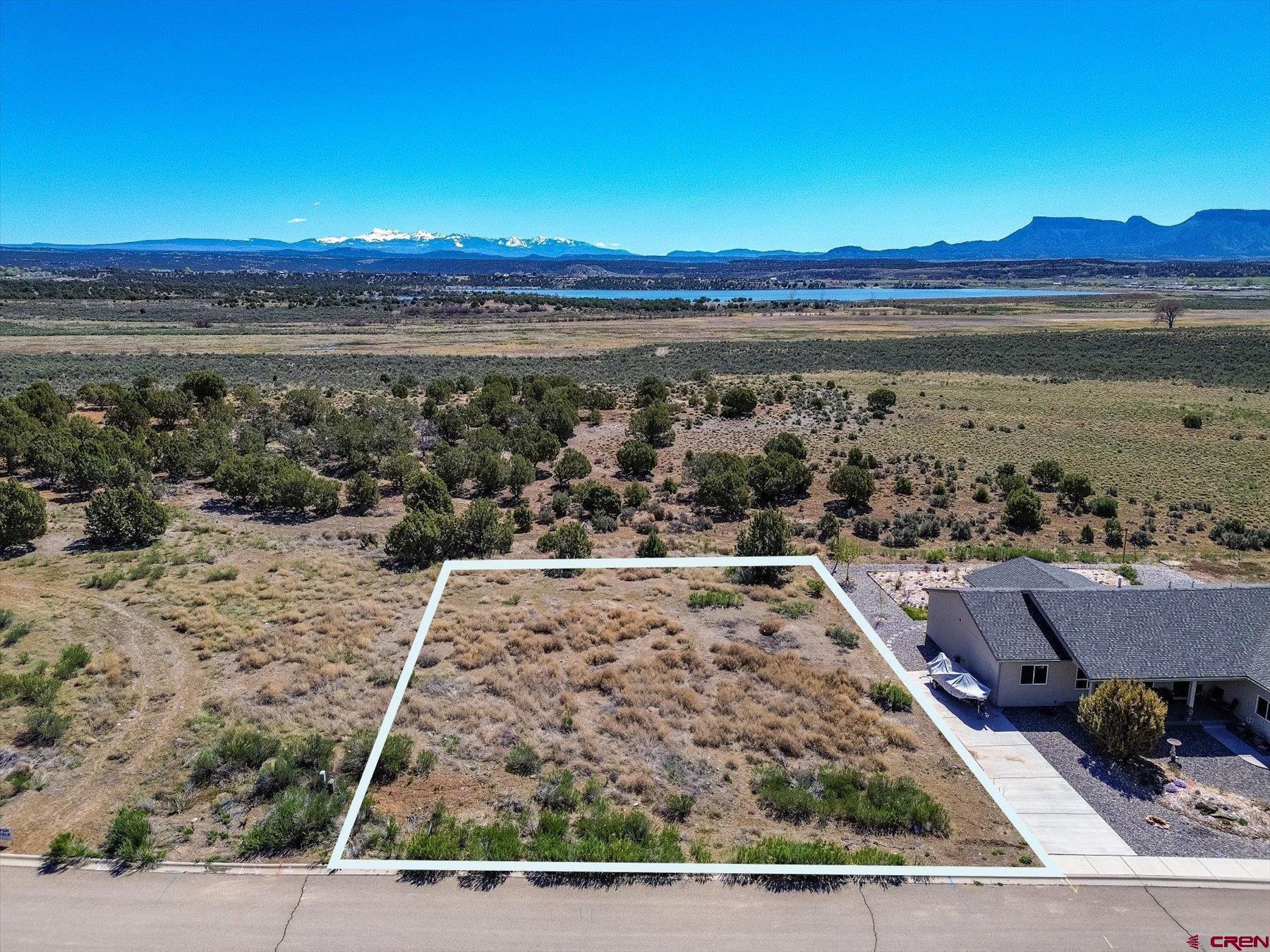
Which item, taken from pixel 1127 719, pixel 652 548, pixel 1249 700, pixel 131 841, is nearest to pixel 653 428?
pixel 652 548

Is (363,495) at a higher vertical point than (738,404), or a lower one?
lower

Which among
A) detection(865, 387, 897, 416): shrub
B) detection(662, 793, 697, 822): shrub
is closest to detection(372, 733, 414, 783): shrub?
detection(662, 793, 697, 822): shrub

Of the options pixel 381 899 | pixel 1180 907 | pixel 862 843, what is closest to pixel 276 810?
pixel 381 899

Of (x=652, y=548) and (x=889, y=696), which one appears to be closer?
(x=889, y=696)

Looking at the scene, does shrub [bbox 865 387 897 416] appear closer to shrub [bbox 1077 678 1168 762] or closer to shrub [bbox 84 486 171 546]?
shrub [bbox 1077 678 1168 762]

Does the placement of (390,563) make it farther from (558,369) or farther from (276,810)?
(558,369)

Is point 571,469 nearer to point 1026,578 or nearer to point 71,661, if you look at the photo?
point 1026,578
